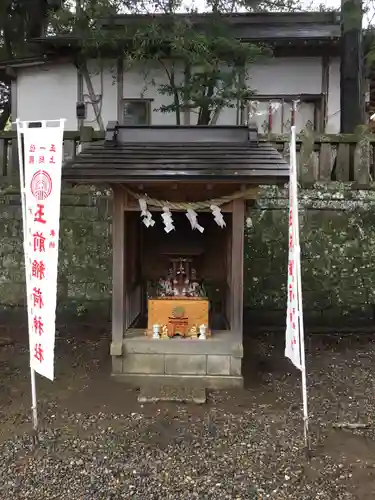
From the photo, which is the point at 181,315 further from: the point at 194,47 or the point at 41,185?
the point at 194,47

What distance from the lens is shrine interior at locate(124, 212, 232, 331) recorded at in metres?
6.41

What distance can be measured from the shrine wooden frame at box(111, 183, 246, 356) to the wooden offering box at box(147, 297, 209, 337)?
0.41 m

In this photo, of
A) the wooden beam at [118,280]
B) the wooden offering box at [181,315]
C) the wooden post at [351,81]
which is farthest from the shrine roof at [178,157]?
the wooden post at [351,81]

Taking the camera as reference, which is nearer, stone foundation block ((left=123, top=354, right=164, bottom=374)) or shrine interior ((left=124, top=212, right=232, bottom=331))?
stone foundation block ((left=123, top=354, right=164, bottom=374))

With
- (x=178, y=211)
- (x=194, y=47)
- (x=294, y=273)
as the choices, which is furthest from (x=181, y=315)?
Result: (x=194, y=47)

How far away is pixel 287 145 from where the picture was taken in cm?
754

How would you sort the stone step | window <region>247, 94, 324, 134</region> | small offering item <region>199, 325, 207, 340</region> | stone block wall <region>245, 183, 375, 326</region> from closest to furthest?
the stone step < small offering item <region>199, 325, 207, 340</region> < stone block wall <region>245, 183, 375, 326</region> < window <region>247, 94, 324, 134</region>

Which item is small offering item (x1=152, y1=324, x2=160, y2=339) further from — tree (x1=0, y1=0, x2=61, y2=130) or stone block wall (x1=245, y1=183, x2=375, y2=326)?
tree (x1=0, y1=0, x2=61, y2=130)

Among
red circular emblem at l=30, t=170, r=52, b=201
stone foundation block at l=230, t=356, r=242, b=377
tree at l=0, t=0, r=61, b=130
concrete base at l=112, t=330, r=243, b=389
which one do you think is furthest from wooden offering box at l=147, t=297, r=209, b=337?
tree at l=0, t=0, r=61, b=130

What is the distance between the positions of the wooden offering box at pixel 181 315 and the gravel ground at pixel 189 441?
886 mm

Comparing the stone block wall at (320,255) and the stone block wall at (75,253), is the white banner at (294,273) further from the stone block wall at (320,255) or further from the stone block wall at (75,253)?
the stone block wall at (75,253)

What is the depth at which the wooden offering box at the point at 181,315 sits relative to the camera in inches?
236

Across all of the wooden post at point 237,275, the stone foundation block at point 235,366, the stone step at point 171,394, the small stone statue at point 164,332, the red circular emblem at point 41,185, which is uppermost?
the red circular emblem at point 41,185

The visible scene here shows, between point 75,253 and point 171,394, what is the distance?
3.34m
